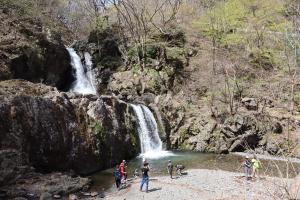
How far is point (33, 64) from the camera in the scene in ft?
118

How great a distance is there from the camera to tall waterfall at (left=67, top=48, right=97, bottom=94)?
138ft

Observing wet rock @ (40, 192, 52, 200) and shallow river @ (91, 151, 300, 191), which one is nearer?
wet rock @ (40, 192, 52, 200)

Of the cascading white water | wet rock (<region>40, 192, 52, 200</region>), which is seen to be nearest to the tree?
the cascading white water

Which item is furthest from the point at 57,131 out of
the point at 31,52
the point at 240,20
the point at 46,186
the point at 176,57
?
the point at 240,20

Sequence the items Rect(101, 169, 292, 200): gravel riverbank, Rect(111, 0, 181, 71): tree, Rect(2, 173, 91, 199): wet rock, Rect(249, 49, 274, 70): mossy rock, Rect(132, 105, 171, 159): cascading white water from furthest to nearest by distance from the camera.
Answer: Rect(249, 49, 274, 70): mossy rock → Rect(111, 0, 181, 71): tree → Rect(132, 105, 171, 159): cascading white water → Rect(101, 169, 292, 200): gravel riverbank → Rect(2, 173, 91, 199): wet rock

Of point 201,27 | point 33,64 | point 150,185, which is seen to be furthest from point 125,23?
point 150,185

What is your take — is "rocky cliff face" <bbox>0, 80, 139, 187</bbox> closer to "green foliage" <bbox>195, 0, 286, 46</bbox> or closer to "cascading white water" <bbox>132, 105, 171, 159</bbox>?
"cascading white water" <bbox>132, 105, 171, 159</bbox>

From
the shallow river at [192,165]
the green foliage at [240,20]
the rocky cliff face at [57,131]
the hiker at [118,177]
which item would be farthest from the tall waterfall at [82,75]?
the hiker at [118,177]

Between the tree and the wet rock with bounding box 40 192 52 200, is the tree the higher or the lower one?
the higher one

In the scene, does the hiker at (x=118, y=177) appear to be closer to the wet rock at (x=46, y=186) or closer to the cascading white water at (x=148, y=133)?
the wet rock at (x=46, y=186)

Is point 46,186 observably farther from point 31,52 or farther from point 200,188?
point 31,52

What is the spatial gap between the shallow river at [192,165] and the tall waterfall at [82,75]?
13.7 m

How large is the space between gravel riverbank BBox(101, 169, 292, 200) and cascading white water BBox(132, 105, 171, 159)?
8.87 m

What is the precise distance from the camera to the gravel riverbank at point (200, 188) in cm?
1969
